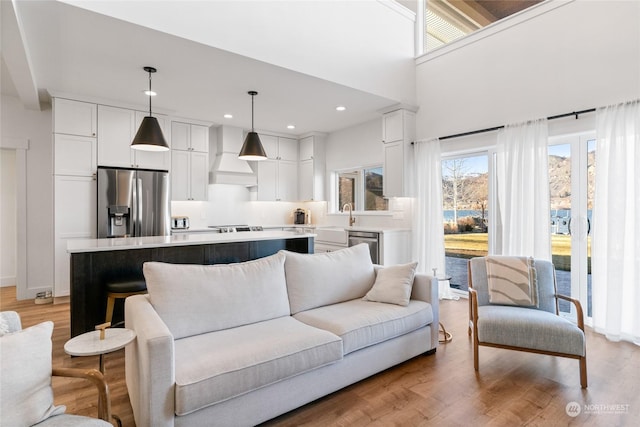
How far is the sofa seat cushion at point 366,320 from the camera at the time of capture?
2271 millimetres

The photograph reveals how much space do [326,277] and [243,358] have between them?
3.70ft

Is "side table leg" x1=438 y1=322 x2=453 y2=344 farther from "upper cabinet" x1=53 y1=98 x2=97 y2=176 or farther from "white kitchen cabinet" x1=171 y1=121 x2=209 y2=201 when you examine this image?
"upper cabinet" x1=53 y1=98 x2=97 y2=176

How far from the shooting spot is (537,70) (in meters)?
3.87

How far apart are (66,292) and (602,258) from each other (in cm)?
628

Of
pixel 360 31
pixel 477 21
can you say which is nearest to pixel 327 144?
pixel 360 31

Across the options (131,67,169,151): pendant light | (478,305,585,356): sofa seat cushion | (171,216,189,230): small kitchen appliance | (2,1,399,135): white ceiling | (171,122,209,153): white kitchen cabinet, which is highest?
(2,1,399,135): white ceiling

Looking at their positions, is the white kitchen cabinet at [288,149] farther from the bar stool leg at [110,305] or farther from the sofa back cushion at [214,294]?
the sofa back cushion at [214,294]

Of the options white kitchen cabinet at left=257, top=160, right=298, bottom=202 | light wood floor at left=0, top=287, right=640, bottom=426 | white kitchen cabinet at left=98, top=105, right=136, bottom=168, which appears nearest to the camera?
light wood floor at left=0, top=287, right=640, bottom=426

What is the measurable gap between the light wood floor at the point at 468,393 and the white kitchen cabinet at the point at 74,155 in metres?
2.50

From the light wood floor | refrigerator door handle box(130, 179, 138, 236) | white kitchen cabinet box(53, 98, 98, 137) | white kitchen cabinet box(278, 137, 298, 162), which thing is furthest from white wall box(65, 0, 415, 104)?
the light wood floor

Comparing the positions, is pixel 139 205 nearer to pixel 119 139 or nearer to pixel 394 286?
pixel 119 139

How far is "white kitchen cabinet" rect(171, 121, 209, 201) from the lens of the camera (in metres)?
5.47

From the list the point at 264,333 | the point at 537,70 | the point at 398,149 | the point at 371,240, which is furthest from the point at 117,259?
the point at 537,70

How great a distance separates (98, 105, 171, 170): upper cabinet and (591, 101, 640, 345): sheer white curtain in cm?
566
